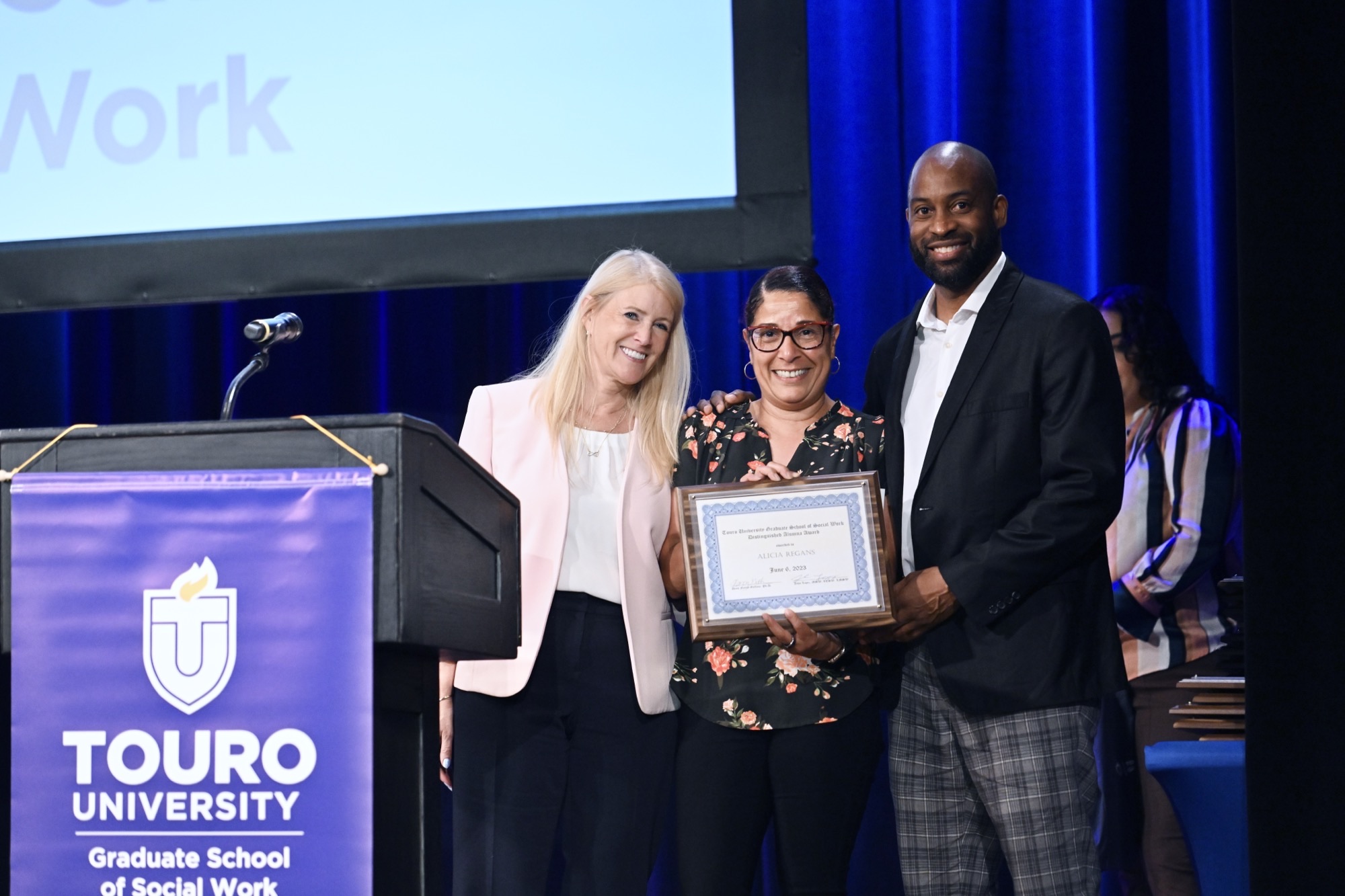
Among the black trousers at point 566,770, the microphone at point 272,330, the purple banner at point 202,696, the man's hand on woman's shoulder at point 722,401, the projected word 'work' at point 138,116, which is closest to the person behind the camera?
the purple banner at point 202,696

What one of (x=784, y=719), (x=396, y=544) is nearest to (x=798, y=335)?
(x=784, y=719)

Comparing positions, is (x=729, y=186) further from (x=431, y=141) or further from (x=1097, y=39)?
(x=1097, y=39)

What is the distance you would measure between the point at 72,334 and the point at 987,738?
3204mm

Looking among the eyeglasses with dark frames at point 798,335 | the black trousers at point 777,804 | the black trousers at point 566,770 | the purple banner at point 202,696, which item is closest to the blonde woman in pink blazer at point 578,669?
the black trousers at point 566,770

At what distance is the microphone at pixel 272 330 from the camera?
1.82m

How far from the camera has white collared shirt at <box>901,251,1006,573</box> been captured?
7.54ft

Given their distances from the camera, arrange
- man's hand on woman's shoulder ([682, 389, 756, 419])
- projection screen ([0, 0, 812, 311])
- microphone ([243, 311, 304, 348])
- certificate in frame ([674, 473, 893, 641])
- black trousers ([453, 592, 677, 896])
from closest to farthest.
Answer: microphone ([243, 311, 304, 348])
certificate in frame ([674, 473, 893, 641])
black trousers ([453, 592, 677, 896])
man's hand on woman's shoulder ([682, 389, 756, 419])
projection screen ([0, 0, 812, 311])

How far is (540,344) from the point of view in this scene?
3.94 meters

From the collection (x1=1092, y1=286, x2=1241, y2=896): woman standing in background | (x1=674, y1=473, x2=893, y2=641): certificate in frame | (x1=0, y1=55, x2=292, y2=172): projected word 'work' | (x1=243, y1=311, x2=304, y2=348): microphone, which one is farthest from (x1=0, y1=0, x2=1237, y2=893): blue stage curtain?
(x1=243, y1=311, x2=304, y2=348): microphone

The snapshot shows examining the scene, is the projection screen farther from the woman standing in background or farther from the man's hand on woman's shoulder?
the woman standing in background

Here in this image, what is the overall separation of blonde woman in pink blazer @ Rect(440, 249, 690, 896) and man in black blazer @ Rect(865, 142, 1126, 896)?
424mm

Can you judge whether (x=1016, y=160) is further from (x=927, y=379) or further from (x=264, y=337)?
(x=264, y=337)

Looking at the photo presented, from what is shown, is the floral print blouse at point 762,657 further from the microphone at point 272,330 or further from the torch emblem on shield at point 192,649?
the torch emblem on shield at point 192,649

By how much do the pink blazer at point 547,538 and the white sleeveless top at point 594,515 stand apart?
0.07ft
